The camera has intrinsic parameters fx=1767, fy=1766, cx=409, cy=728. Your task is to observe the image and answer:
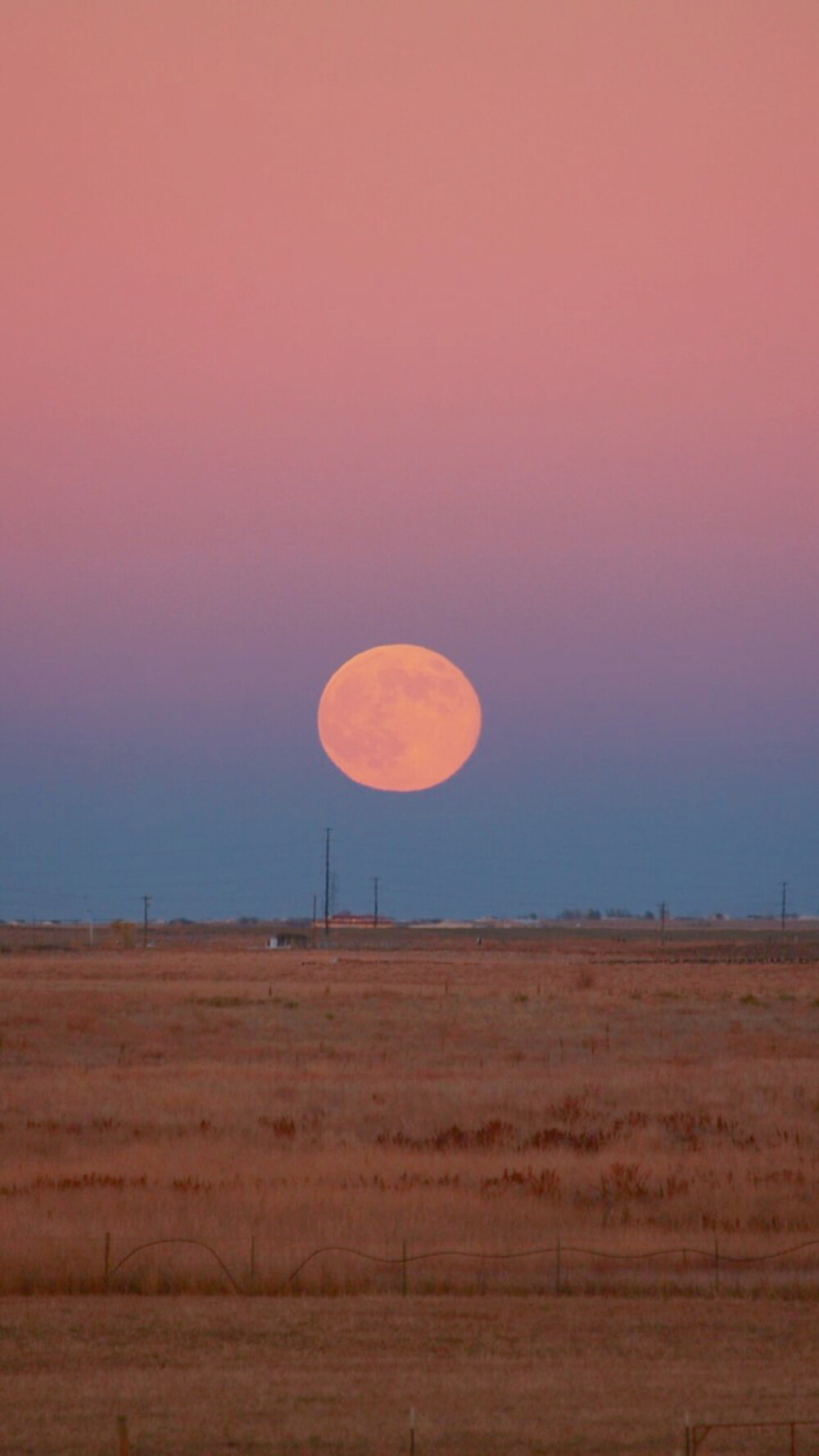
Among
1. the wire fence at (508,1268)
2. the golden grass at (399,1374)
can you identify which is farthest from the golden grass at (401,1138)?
the golden grass at (399,1374)

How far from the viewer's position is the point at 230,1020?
52625 mm

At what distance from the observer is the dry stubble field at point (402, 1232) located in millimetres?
12797

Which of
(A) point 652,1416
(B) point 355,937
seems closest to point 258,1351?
(A) point 652,1416

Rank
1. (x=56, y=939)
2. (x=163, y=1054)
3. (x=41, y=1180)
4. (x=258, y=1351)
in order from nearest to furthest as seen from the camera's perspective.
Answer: (x=258, y=1351), (x=41, y=1180), (x=163, y=1054), (x=56, y=939)

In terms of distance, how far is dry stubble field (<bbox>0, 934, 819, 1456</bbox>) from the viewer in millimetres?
12797

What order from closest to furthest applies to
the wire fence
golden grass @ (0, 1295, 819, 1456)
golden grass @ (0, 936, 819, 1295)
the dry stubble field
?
golden grass @ (0, 1295, 819, 1456) → the dry stubble field → the wire fence → golden grass @ (0, 936, 819, 1295)

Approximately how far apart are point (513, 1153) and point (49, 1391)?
14824 millimetres

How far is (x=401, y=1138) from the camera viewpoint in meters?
28.4

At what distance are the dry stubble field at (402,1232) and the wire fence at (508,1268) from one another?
6 centimetres

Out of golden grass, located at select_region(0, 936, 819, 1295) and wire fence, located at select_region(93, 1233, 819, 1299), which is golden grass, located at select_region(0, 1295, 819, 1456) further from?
golden grass, located at select_region(0, 936, 819, 1295)

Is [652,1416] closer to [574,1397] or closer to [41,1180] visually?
[574,1397]

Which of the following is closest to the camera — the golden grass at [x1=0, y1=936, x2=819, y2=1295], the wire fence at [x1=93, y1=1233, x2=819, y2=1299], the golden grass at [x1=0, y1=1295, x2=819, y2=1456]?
the golden grass at [x1=0, y1=1295, x2=819, y2=1456]

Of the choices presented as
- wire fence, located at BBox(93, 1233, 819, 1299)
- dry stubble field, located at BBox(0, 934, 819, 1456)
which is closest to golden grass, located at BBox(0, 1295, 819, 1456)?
dry stubble field, located at BBox(0, 934, 819, 1456)

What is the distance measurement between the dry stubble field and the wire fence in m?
0.06
